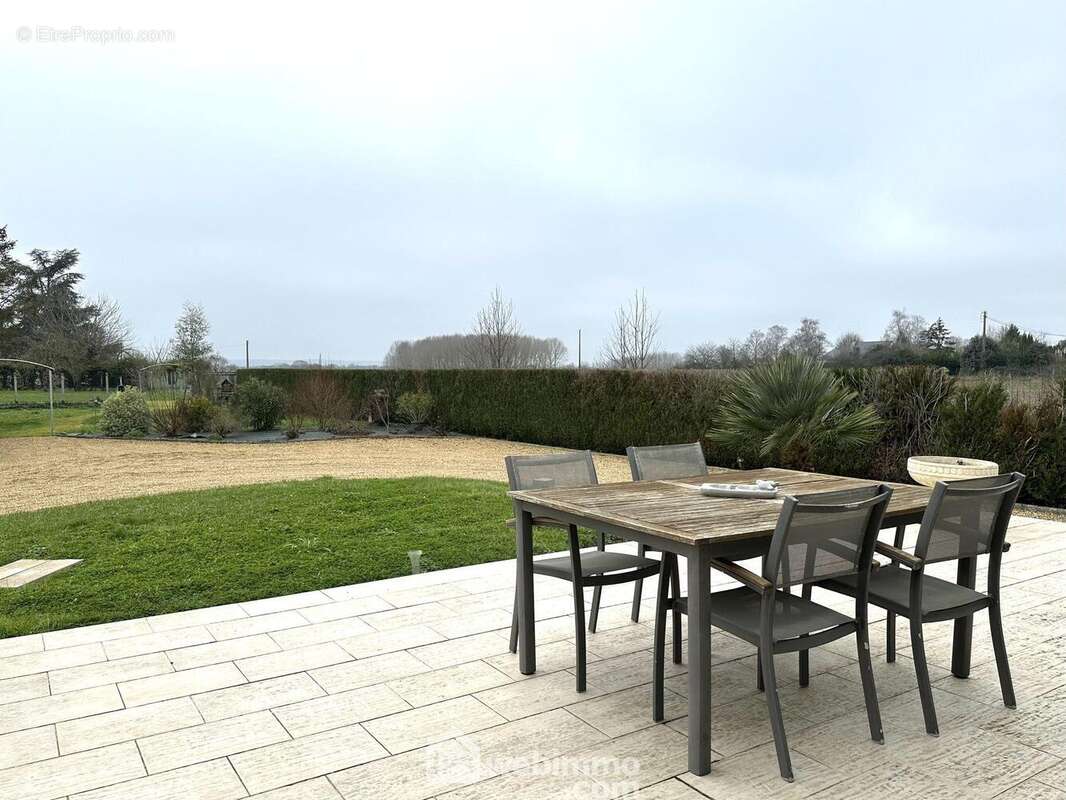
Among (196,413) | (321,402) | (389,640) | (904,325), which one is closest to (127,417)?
(196,413)

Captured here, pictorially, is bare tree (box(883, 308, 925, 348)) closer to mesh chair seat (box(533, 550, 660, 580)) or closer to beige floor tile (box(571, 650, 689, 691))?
mesh chair seat (box(533, 550, 660, 580))

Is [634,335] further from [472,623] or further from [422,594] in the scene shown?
[472,623]

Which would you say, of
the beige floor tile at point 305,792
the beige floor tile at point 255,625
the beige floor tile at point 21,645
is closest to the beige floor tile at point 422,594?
the beige floor tile at point 255,625

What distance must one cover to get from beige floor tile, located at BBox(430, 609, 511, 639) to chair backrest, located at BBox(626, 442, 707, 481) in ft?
3.20

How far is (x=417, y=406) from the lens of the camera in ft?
55.0

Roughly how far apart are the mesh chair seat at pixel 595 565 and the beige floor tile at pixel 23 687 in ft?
6.55

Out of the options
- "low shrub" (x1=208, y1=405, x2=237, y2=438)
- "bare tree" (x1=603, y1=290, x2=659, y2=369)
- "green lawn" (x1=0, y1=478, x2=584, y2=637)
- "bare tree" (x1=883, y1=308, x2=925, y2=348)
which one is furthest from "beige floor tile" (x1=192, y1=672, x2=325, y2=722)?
"bare tree" (x1=883, y1=308, x2=925, y2=348)

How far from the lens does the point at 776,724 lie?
Result: 2.18 meters

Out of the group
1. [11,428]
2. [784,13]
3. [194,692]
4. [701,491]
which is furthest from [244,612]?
[11,428]

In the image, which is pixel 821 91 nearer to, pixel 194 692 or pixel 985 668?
pixel 985 668

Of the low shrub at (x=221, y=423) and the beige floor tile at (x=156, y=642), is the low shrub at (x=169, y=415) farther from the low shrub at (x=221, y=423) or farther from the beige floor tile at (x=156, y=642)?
the beige floor tile at (x=156, y=642)

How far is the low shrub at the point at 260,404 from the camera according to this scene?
1570cm

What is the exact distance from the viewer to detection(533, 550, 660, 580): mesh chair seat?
9.86 ft

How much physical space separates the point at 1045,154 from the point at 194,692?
50.0 feet
